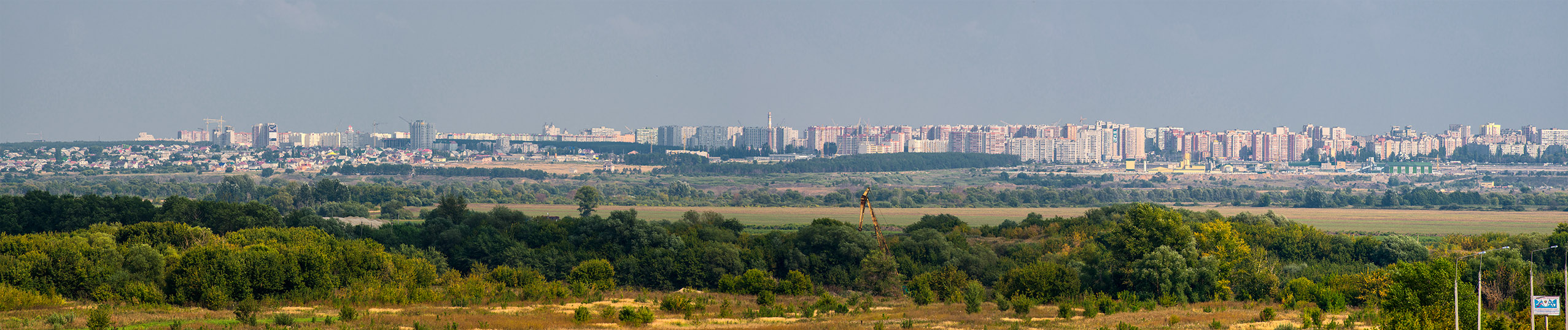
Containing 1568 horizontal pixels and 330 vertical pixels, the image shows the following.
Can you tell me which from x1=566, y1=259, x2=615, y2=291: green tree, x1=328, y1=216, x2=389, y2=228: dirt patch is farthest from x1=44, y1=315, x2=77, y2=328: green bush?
x1=328, y1=216, x2=389, y2=228: dirt patch

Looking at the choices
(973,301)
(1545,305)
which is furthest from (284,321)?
(1545,305)

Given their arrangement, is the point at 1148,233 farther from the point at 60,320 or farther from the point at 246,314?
the point at 60,320

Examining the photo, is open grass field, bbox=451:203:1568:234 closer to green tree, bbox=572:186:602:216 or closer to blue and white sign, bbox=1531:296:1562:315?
green tree, bbox=572:186:602:216

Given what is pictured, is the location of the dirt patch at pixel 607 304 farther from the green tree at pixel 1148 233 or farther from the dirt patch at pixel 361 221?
the dirt patch at pixel 361 221

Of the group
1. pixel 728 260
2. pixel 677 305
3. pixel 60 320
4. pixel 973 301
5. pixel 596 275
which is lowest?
pixel 596 275

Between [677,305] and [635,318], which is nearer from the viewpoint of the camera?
[635,318]

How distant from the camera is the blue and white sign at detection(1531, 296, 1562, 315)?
76.4 ft

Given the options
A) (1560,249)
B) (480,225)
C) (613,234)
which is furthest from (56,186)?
(1560,249)

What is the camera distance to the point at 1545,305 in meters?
24.0

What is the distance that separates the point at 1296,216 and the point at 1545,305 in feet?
299

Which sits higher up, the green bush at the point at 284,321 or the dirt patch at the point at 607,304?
the green bush at the point at 284,321

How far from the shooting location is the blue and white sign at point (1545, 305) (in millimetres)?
23281

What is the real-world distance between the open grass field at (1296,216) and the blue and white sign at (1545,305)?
6843 centimetres

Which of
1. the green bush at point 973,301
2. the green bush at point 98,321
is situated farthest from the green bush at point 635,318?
the green bush at point 98,321
